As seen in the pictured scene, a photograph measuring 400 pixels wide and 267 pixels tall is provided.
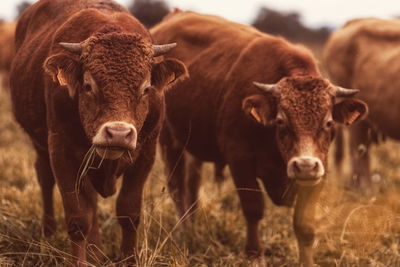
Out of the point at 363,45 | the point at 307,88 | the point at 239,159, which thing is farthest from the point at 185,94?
the point at 363,45

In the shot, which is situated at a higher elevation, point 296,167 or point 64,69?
point 64,69

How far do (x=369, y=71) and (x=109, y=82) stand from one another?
4.50m

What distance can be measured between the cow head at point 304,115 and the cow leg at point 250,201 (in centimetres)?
45

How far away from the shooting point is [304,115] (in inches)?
156

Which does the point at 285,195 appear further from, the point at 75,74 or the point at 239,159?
the point at 75,74

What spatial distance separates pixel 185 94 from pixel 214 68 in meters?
0.33

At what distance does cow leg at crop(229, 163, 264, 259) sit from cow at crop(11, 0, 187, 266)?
2.67 feet

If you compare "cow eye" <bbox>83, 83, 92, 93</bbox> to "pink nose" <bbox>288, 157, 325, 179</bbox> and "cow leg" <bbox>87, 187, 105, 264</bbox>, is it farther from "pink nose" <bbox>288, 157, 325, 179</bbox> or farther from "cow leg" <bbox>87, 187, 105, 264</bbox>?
"pink nose" <bbox>288, 157, 325, 179</bbox>

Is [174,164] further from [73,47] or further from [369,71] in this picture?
[369,71]

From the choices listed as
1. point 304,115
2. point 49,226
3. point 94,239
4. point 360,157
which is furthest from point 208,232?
point 360,157

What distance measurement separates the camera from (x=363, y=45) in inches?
293

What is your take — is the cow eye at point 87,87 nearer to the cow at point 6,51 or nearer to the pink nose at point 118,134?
the pink nose at point 118,134

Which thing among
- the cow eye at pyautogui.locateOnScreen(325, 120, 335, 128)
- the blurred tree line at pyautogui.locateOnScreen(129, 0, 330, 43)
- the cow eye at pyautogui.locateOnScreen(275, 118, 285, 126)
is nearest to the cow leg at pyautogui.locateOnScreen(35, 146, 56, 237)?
the cow eye at pyautogui.locateOnScreen(275, 118, 285, 126)

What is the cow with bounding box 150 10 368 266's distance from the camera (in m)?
4.00
